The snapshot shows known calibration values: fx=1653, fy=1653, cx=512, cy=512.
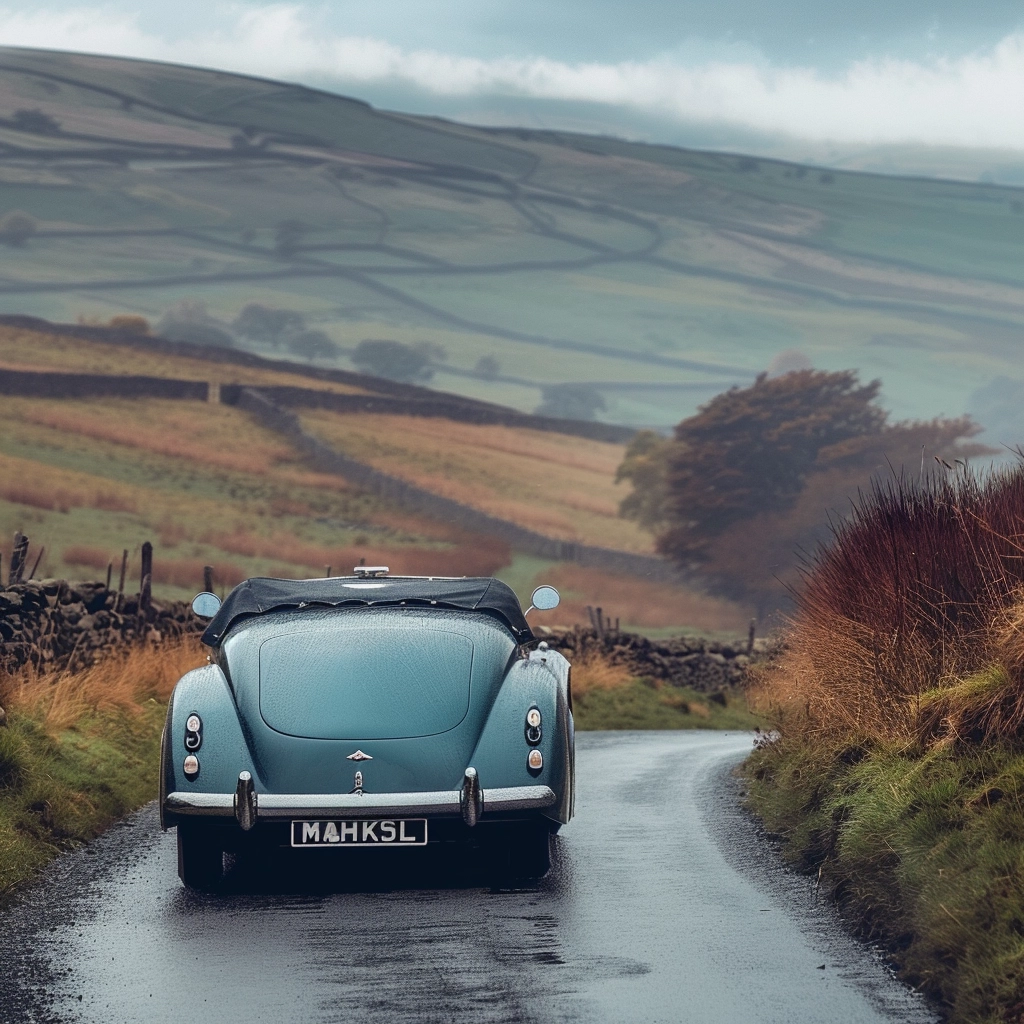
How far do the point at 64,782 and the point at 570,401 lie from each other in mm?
173355

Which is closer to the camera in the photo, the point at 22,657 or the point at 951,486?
the point at 951,486

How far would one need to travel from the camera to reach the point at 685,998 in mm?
6145

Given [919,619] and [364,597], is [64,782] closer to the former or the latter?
[364,597]

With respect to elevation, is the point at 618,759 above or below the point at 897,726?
below

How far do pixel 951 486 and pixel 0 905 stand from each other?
7.60 meters

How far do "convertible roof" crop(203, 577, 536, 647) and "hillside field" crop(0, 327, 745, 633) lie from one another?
41395 mm

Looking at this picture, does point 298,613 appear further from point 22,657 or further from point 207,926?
point 22,657

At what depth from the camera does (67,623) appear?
59.7 feet

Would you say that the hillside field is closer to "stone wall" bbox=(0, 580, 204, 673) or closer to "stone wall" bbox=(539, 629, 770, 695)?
"stone wall" bbox=(539, 629, 770, 695)

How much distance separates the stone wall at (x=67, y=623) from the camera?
1592cm

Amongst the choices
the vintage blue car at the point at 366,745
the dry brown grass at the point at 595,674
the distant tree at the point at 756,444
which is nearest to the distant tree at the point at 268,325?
the distant tree at the point at 756,444

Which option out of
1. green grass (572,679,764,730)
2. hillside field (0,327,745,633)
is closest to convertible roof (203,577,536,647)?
green grass (572,679,764,730)

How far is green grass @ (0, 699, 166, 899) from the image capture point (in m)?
9.38

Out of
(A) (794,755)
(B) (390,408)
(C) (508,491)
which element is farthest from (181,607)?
(B) (390,408)
